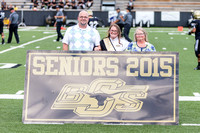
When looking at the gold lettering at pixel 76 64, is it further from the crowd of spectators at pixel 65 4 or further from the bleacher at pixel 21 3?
the bleacher at pixel 21 3

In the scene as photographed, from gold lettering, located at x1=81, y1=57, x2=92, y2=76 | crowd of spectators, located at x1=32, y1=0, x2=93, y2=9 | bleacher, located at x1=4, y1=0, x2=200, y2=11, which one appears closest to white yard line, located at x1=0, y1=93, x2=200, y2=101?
gold lettering, located at x1=81, y1=57, x2=92, y2=76

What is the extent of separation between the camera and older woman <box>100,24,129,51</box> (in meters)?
7.08

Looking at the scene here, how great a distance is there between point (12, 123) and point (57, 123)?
67 cm

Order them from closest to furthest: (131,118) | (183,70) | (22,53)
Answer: (131,118)
(183,70)
(22,53)

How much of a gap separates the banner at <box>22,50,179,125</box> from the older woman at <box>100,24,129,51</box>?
1066 millimetres

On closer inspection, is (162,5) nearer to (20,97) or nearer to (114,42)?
(20,97)

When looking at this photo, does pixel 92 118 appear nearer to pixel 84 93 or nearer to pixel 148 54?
pixel 84 93

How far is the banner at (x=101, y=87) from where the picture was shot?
5.93m

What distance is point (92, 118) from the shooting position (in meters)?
5.92

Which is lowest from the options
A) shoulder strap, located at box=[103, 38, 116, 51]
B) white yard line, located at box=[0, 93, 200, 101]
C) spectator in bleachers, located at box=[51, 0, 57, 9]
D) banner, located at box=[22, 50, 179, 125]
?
white yard line, located at box=[0, 93, 200, 101]

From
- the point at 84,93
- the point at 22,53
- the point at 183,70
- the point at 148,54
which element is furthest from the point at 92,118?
the point at 22,53

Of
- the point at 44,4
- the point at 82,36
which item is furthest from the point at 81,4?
the point at 82,36

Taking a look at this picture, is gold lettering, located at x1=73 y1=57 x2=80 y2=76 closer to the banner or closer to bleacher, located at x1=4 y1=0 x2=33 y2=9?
the banner

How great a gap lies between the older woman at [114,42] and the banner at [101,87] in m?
1.07
